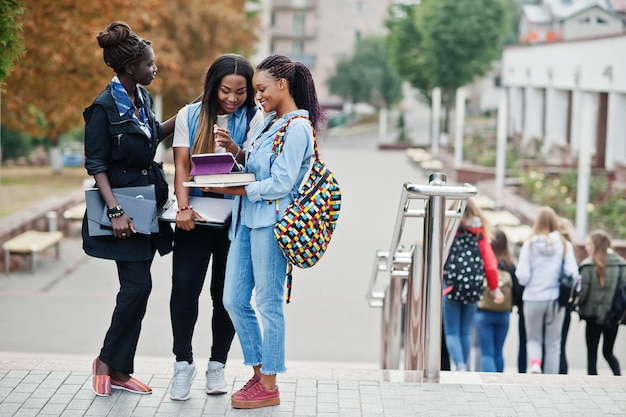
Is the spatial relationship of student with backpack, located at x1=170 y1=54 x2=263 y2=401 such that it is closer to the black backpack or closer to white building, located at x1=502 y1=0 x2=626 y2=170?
the black backpack

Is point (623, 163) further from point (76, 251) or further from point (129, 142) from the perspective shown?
point (129, 142)

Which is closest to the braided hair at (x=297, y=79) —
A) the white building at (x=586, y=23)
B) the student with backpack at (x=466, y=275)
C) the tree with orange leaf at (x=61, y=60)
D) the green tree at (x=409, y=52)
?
the student with backpack at (x=466, y=275)

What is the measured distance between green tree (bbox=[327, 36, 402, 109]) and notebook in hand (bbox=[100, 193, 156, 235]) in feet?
223

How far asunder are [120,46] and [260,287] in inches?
51.9

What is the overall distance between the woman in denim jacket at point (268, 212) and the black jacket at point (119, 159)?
45 centimetres

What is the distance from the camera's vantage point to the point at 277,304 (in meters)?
5.07

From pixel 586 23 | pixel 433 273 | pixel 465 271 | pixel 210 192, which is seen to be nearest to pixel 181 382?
pixel 210 192

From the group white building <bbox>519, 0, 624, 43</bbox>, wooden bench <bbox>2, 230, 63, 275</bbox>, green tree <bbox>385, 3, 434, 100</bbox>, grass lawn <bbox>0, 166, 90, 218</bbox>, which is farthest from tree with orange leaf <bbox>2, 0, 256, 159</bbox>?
green tree <bbox>385, 3, 434, 100</bbox>

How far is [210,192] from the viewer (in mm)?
5203

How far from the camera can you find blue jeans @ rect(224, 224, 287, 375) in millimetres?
4961

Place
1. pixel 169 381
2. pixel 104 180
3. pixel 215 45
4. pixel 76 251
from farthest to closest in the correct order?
pixel 215 45 < pixel 76 251 < pixel 169 381 < pixel 104 180

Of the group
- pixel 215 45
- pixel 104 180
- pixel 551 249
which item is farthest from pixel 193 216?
pixel 215 45

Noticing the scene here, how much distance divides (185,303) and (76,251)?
40.4 ft

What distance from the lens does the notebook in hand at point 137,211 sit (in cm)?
504
